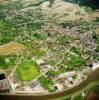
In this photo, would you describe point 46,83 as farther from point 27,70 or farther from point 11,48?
point 11,48

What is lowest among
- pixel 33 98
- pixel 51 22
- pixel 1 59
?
pixel 33 98

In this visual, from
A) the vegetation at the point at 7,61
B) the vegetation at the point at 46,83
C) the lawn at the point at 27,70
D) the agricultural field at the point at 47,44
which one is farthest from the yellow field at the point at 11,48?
the vegetation at the point at 46,83

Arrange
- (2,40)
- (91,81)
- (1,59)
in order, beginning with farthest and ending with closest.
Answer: (2,40), (1,59), (91,81)

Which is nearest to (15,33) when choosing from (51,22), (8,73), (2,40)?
(2,40)

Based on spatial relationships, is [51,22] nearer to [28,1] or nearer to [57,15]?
[57,15]

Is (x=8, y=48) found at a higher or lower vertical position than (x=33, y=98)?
higher

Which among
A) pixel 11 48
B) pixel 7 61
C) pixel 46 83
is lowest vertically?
pixel 46 83

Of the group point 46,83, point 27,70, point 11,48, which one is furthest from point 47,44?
point 46,83

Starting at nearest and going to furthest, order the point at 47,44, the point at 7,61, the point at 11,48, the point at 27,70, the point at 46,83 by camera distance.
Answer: the point at 46,83 → the point at 27,70 → the point at 7,61 → the point at 11,48 → the point at 47,44
